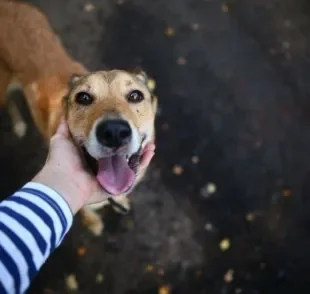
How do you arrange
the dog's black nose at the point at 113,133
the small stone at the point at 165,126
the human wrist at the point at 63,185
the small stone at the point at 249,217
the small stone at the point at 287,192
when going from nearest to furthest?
the human wrist at the point at 63,185 → the dog's black nose at the point at 113,133 → the small stone at the point at 249,217 → the small stone at the point at 287,192 → the small stone at the point at 165,126

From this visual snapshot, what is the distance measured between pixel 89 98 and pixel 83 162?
0.34m

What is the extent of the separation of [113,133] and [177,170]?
143 cm

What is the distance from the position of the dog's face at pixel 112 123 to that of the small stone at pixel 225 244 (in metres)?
1.16

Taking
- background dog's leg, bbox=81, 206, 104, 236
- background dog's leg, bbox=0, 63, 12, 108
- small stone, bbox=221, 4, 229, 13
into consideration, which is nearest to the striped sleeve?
background dog's leg, bbox=81, 206, 104, 236

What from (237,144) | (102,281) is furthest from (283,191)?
(102,281)

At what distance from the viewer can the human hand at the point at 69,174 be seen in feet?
5.98

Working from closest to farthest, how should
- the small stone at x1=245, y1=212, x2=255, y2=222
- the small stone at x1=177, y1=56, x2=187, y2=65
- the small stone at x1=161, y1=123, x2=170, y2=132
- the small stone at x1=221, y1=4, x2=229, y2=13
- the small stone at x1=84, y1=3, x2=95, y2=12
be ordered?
the small stone at x1=245, y1=212, x2=255, y2=222
the small stone at x1=161, y1=123, x2=170, y2=132
the small stone at x1=177, y1=56, x2=187, y2=65
the small stone at x1=84, y1=3, x2=95, y2=12
the small stone at x1=221, y1=4, x2=229, y2=13

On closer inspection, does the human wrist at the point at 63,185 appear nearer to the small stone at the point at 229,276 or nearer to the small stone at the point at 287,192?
the small stone at the point at 229,276

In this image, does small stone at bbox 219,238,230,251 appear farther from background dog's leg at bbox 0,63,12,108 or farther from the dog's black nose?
background dog's leg at bbox 0,63,12,108

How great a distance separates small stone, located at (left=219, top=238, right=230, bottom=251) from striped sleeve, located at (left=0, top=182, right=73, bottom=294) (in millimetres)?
1712

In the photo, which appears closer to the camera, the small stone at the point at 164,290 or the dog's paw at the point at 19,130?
the small stone at the point at 164,290

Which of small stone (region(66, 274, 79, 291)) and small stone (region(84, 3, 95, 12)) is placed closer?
small stone (region(66, 274, 79, 291))

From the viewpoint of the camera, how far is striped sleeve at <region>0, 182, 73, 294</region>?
1413 millimetres

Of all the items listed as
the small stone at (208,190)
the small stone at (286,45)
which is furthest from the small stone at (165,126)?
the small stone at (286,45)
